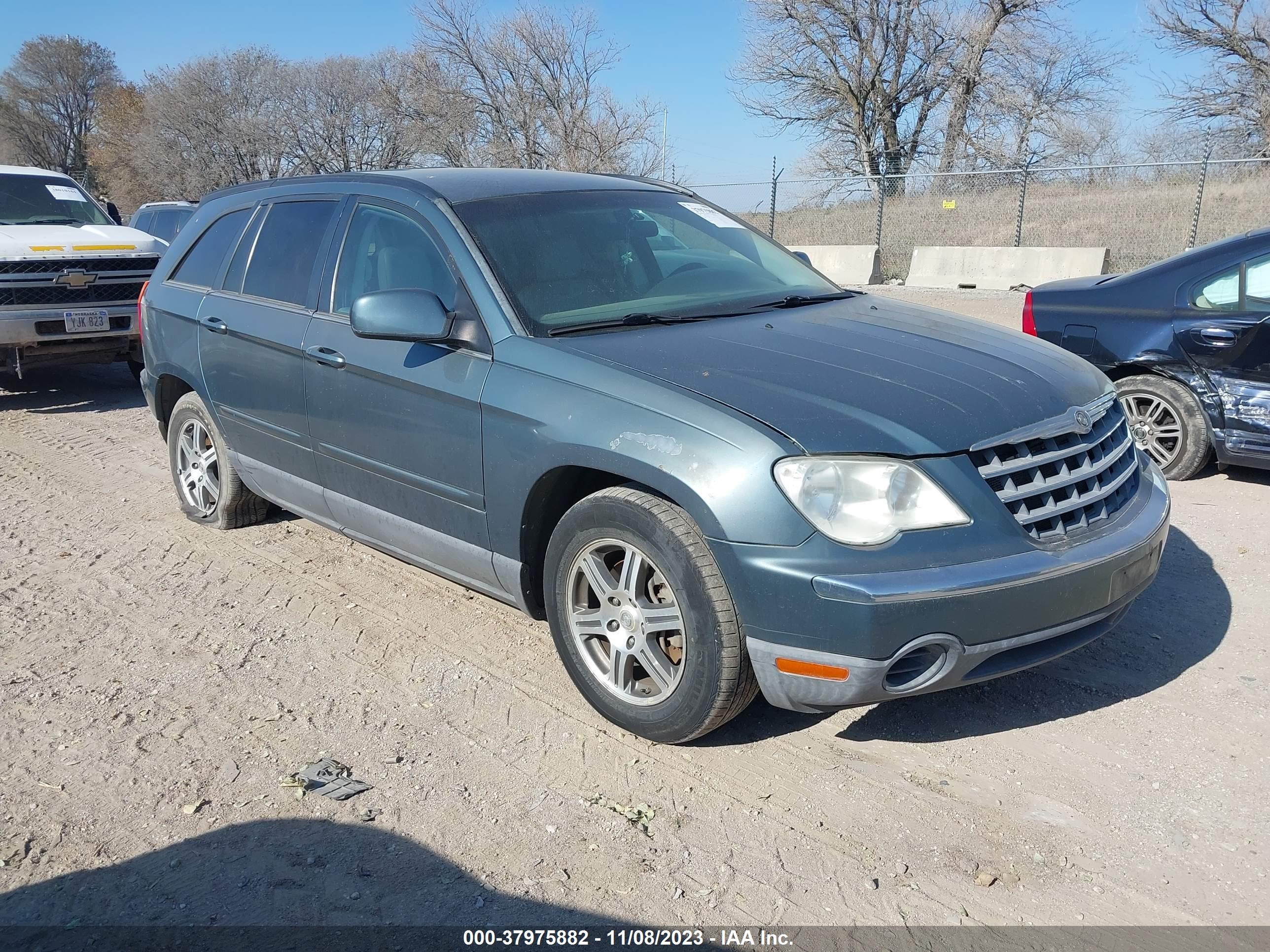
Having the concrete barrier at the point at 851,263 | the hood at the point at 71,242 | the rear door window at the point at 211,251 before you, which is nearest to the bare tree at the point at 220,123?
the concrete barrier at the point at 851,263

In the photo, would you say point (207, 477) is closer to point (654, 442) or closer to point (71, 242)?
point (654, 442)

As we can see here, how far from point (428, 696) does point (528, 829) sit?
980 millimetres

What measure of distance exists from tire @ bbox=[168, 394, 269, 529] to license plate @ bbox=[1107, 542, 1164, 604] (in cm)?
421

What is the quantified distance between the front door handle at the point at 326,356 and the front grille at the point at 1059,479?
254 centimetres

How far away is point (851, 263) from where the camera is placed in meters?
20.2

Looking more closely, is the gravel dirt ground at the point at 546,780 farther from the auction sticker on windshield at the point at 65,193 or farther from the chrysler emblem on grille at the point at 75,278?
the auction sticker on windshield at the point at 65,193

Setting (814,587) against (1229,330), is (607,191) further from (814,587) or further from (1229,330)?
(1229,330)

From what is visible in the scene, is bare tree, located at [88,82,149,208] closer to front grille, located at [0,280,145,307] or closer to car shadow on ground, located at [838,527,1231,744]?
front grille, located at [0,280,145,307]

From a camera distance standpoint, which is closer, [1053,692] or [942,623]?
[942,623]

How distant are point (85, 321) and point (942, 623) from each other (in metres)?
8.52

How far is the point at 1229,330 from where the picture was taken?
19.2 feet

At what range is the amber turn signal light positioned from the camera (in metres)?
3.01

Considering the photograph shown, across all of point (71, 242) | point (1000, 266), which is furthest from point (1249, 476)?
point (1000, 266)

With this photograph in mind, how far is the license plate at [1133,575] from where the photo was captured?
3283mm
